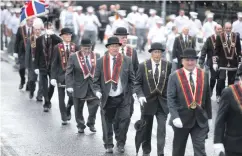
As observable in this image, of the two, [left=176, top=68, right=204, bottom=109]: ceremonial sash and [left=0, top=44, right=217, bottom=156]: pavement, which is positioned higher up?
[left=176, top=68, right=204, bottom=109]: ceremonial sash

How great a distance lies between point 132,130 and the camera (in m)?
15.4

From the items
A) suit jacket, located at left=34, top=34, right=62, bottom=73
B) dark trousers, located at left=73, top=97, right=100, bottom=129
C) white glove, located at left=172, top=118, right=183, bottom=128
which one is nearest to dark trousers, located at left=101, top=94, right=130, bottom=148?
dark trousers, located at left=73, top=97, right=100, bottom=129

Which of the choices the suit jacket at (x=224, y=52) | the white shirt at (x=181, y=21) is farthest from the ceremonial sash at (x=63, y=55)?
the white shirt at (x=181, y=21)

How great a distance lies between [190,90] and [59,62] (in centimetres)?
560

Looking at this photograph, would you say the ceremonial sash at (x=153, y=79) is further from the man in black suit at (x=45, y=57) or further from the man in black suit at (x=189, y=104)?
the man in black suit at (x=45, y=57)

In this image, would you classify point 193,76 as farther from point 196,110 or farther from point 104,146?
point 104,146

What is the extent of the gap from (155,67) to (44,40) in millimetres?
5515

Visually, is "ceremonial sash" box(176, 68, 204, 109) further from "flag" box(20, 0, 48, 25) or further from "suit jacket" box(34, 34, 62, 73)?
"flag" box(20, 0, 48, 25)

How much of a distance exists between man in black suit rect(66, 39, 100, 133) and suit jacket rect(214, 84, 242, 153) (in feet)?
18.7

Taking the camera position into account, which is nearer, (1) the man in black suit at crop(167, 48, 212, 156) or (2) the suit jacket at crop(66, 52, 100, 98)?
(1) the man in black suit at crop(167, 48, 212, 156)

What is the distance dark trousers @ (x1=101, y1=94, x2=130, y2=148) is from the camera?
13062 mm

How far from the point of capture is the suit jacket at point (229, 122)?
919 cm

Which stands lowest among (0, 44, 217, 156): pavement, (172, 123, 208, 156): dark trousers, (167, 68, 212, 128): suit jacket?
(0, 44, 217, 156): pavement

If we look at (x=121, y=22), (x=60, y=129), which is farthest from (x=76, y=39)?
(x=60, y=129)
